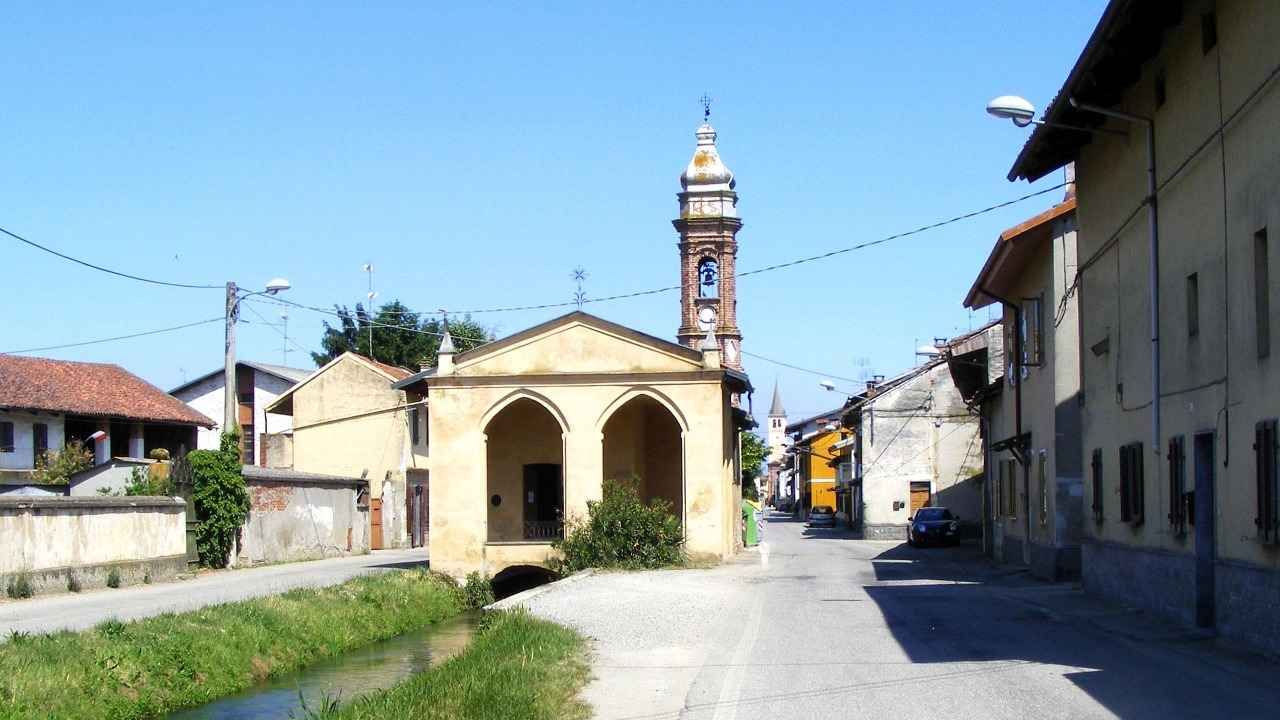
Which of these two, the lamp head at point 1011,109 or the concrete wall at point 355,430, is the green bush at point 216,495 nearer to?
the concrete wall at point 355,430

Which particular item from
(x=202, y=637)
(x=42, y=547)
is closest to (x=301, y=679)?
(x=202, y=637)

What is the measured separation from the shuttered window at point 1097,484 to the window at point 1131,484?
4.79 feet

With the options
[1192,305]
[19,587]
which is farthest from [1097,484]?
[19,587]

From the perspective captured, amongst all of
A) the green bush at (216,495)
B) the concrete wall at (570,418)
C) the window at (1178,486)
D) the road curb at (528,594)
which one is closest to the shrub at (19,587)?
the green bush at (216,495)

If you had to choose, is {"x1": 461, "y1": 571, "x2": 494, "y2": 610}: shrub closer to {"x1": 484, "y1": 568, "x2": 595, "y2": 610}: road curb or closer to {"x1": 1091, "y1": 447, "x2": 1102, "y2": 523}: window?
{"x1": 484, "y1": 568, "x2": 595, "y2": 610}: road curb

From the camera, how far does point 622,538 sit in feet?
97.7

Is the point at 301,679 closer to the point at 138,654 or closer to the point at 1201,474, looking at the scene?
the point at 138,654

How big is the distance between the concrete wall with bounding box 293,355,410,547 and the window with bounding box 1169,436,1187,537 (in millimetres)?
36905

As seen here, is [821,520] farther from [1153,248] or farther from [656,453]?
[1153,248]

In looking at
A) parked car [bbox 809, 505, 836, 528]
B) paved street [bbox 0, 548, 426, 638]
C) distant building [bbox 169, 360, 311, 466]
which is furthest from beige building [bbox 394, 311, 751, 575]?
parked car [bbox 809, 505, 836, 528]

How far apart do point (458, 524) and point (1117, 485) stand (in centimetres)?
1674

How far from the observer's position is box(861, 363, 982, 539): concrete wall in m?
51.7

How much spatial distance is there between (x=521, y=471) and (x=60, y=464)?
1268cm

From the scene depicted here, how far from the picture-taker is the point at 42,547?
24953 mm
